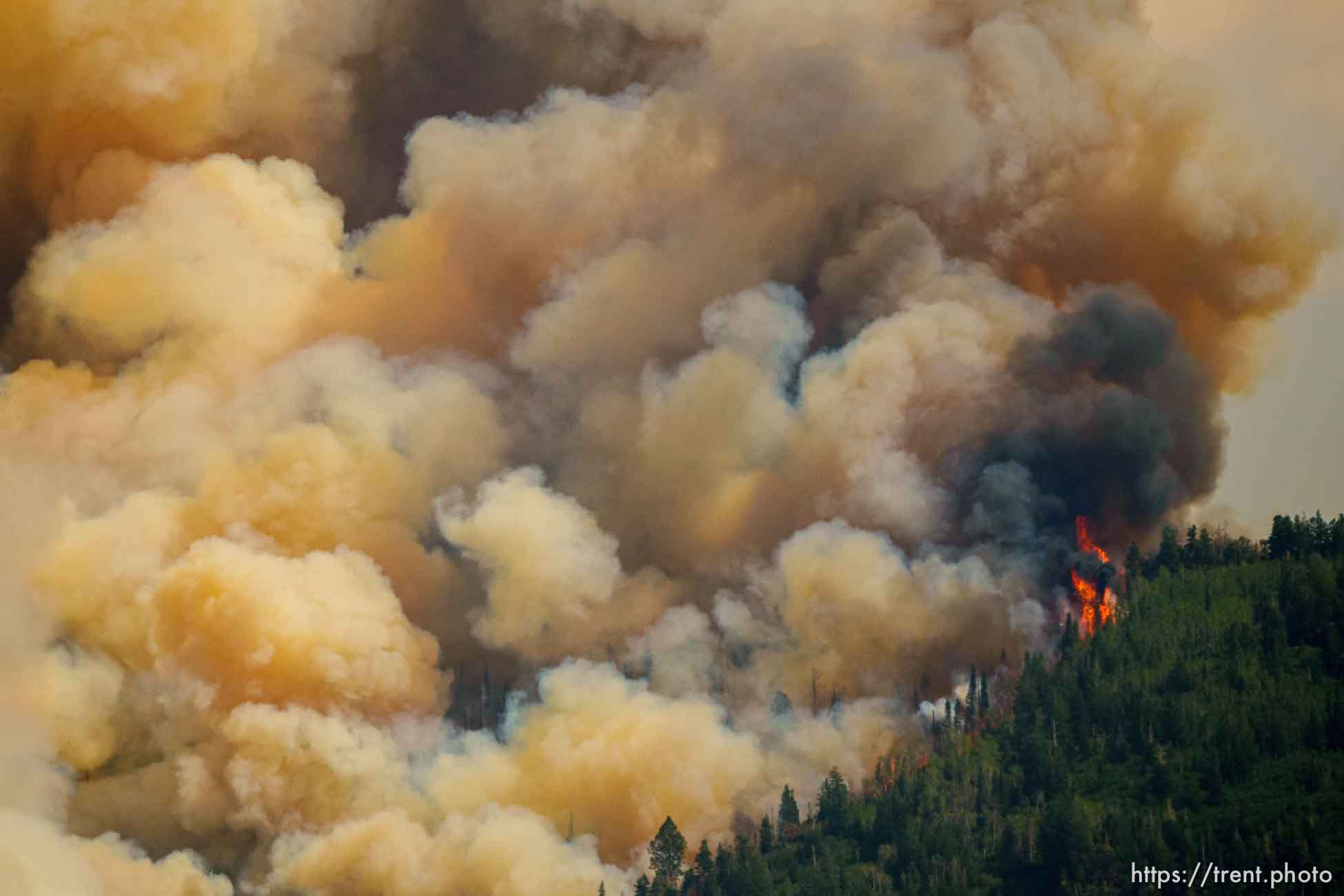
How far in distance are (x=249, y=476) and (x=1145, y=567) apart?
59861 mm

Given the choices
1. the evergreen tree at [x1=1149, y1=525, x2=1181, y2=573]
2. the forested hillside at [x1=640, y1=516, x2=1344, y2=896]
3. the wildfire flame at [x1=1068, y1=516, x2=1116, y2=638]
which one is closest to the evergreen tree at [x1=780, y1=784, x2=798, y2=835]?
the forested hillside at [x1=640, y1=516, x2=1344, y2=896]

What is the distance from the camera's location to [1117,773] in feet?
362

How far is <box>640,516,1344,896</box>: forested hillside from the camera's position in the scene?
4023 inches

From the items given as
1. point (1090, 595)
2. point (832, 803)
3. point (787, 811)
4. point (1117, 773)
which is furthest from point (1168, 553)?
point (787, 811)

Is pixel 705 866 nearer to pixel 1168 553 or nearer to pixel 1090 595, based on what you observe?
pixel 1090 595

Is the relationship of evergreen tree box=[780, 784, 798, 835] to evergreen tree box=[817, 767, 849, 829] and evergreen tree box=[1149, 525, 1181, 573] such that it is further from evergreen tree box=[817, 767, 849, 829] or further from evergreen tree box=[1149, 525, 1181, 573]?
evergreen tree box=[1149, 525, 1181, 573]

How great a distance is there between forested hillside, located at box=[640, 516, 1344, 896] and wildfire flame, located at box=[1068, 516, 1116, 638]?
105 centimetres

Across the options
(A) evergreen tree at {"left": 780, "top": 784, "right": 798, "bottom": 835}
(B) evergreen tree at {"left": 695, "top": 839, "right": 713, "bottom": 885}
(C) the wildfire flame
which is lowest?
(B) evergreen tree at {"left": 695, "top": 839, "right": 713, "bottom": 885}

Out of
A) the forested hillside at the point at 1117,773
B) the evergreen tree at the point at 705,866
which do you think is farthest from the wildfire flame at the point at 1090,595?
the evergreen tree at the point at 705,866

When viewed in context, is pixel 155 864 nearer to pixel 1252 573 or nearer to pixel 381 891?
pixel 381 891

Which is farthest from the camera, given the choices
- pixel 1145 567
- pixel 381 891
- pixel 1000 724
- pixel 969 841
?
pixel 1145 567

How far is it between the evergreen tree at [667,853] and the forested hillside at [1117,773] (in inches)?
6.2

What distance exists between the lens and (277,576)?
10369 cm

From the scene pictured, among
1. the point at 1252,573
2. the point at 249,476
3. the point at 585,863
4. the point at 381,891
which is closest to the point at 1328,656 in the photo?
the point at 1252,573
